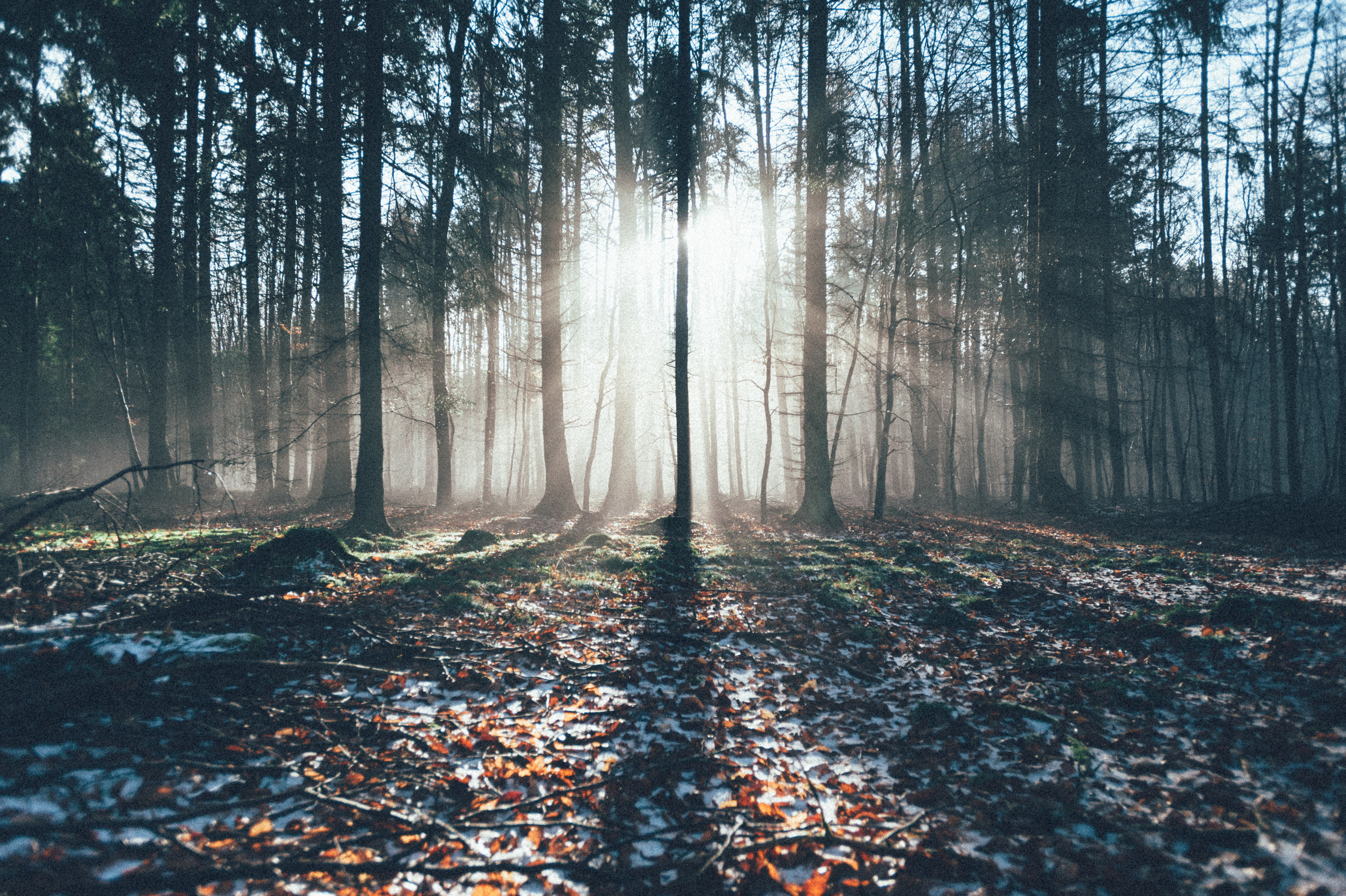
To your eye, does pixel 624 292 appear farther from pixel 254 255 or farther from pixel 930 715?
pixel 930 715

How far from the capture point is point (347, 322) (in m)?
13.7

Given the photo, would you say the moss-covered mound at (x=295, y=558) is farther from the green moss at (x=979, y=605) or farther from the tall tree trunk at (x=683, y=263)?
the green moss at (x=979, y=605)

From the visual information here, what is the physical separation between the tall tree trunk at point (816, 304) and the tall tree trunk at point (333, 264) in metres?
9.07

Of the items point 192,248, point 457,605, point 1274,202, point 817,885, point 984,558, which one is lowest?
point 817,885

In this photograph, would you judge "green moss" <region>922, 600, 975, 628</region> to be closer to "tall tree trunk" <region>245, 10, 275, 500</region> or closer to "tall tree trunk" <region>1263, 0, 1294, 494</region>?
"tall tree trunk" <region>245, 10, 275, 500</region>

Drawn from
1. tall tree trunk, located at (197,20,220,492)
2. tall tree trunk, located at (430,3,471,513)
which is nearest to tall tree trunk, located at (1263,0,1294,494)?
tall tree trunk, located at (430,3,471,513)

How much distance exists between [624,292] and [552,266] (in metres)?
4.03

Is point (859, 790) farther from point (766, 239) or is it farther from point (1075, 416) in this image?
point (766, 239)

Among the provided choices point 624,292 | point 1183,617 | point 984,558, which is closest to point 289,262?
point 624,292

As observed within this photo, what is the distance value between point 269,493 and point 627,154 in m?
15.7

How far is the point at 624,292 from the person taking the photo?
16703 mm

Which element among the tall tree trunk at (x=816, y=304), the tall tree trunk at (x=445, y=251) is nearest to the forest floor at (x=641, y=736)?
the tall tree trunk at (x=816, y=304)

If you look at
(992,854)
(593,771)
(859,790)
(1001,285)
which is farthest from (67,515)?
(1001,285)

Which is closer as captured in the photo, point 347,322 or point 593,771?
point 593,771
